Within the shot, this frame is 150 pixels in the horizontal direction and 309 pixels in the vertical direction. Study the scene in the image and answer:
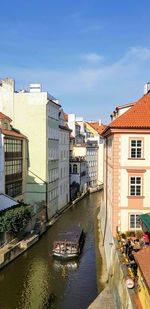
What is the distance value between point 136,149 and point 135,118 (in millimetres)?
2392

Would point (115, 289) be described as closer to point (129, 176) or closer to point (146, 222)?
point (146, 222)

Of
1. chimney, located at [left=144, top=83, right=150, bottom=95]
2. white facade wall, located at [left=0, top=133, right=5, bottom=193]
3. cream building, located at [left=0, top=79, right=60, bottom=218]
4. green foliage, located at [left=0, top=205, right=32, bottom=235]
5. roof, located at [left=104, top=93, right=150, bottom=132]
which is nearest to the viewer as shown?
roof, located at [left=104, top=93, right=150, bottom=132]

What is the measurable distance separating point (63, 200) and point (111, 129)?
1326 inches

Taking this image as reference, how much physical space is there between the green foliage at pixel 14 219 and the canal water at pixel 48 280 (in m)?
2.78

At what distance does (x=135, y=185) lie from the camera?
30.2 metres

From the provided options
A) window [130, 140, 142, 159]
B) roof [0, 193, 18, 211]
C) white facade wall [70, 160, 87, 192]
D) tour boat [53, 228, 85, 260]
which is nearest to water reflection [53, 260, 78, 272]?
tour boat [53, 228, 85, 260]

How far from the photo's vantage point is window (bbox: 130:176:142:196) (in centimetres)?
3016

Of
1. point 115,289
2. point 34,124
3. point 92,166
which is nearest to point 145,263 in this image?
point 115,289

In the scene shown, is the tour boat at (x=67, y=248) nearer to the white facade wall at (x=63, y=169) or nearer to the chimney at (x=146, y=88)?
the chimney at (x=146, y=88)

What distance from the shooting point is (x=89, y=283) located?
29.8m

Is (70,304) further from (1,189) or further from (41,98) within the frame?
(41,98)

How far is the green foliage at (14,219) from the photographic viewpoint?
34250 millimetres

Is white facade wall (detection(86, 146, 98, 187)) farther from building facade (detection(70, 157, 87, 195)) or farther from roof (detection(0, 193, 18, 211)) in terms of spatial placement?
roof (detection(0, 193, 18, 211))

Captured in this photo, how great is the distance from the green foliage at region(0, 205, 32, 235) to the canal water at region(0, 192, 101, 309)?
9.11 ft
